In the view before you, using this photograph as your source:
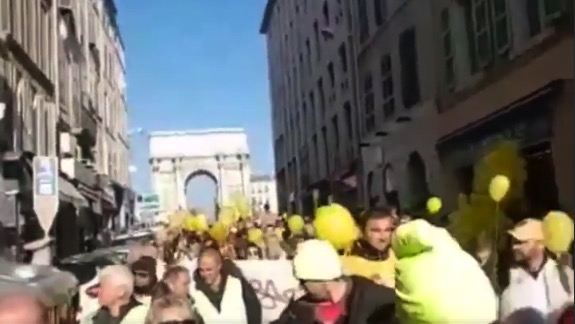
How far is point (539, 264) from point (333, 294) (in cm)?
103

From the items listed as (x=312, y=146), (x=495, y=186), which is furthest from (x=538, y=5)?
(x=312, y=146)

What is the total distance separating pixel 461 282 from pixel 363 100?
22352mm

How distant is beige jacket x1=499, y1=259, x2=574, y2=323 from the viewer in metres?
4.74

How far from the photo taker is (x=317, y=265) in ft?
16.3

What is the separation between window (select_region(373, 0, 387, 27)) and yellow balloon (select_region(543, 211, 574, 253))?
674 inches

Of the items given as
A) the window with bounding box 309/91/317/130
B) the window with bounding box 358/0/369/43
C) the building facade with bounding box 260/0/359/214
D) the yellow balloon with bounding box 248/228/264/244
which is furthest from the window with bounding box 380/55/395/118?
the window with bounding box 309/91/317/130

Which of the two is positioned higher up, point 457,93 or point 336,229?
point 457,93

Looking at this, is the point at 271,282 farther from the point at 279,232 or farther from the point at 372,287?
the point at 279,232

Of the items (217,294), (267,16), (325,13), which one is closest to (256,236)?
(217,294)

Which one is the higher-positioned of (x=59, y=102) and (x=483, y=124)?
(x=59, y=102)

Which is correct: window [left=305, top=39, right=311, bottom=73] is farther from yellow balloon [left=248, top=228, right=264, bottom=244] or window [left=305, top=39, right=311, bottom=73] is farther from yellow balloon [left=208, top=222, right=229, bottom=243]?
yellow balloon [left=248, top=228, right=264, bottom=244]

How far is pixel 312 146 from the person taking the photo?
1495 inches

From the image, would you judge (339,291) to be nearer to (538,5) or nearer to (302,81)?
(538,5)

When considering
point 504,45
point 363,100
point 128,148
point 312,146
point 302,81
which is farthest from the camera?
point 128,148
